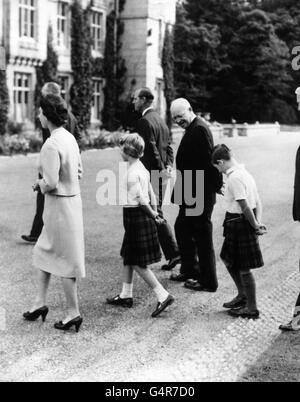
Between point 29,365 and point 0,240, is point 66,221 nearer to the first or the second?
point 29,365

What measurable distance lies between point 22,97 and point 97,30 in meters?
7.50

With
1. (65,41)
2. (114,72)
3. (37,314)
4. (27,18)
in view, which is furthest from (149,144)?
(114,72)

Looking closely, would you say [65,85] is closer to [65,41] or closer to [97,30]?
[65,41]

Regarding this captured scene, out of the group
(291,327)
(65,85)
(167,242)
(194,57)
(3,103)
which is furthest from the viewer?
(194,57)

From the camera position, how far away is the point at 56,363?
15.7 ft

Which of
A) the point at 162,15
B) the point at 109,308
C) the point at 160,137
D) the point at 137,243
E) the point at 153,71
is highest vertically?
the point at 162,15

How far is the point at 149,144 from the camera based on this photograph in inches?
306

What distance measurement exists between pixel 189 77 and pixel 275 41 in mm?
9037

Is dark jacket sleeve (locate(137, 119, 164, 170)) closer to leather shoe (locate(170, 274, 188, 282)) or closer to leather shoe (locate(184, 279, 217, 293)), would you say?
leather shoe (locate(170, 274, 188, 282))

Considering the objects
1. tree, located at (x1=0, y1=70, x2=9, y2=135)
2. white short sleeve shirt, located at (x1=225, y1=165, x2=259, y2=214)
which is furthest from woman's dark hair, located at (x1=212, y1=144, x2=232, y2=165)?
tree, located at (x1=0, y1=70, x2=9, y2=135)

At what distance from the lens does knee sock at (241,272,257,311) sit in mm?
6059

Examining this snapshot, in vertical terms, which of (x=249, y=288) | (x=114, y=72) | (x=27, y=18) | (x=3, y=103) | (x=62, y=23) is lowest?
(x=249, y=288)

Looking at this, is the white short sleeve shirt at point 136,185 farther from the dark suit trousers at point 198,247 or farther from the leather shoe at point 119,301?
the dark suit trousers at point 198,247
